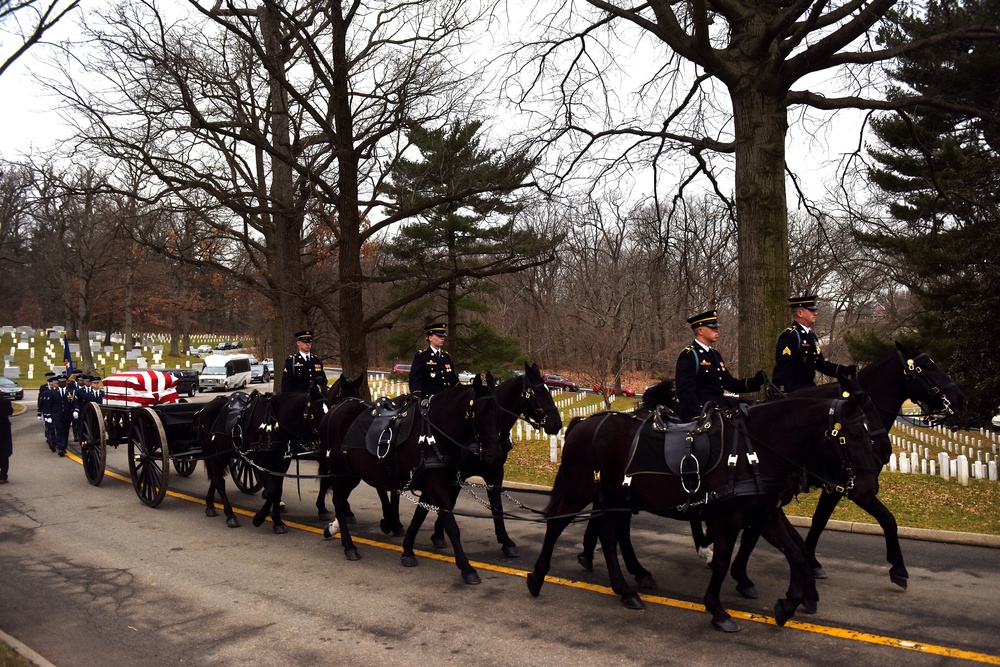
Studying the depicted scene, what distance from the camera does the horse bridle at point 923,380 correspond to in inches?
278

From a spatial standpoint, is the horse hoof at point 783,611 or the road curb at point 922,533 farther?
the road curb at point 922,533

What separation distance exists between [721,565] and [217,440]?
25.4 ft

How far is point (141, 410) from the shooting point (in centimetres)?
1220

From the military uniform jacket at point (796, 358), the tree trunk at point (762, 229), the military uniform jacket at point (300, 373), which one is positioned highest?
the tree trunk at point (762, 229)

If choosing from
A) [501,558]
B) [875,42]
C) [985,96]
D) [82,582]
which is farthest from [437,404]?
[985,96]

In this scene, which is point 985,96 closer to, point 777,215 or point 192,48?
point 777,215

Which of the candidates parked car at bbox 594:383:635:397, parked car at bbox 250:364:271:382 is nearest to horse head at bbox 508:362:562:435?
parked car at bbox 594:383:635:397

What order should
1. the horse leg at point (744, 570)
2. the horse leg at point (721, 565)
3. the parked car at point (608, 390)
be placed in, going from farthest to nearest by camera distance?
the parked car at point (608, 390), the horse leg at point (744, 570), the horse leg at point (721, 565)

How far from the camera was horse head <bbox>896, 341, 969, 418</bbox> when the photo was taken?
7.00 metres

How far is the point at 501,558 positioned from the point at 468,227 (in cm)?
1919

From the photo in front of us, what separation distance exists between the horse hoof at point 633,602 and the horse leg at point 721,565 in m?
0.60

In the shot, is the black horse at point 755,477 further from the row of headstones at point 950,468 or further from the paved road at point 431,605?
the row of headstones at point 950,468

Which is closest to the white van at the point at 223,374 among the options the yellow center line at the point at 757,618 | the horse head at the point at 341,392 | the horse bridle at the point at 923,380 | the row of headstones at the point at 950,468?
the horse head at the point at 341,392

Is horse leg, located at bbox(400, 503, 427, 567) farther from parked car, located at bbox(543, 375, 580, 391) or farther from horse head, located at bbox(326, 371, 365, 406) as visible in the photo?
parked car, located at bbox(543, 375, 580, 391)
